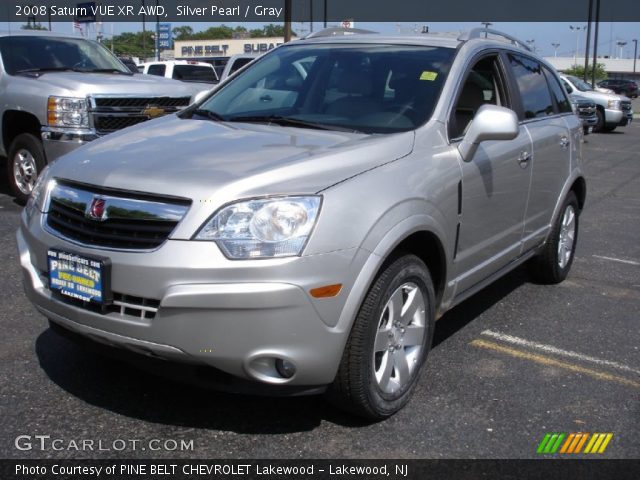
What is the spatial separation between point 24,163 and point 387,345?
603 centimetres

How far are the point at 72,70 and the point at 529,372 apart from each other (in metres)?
Answer: 6.61

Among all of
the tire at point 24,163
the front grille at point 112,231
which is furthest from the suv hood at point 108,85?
the front grille at point 112,231

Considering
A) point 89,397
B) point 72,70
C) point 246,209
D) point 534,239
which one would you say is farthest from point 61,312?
point 72,70

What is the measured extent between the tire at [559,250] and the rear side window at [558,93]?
0.69m

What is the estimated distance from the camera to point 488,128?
3795 millimetres

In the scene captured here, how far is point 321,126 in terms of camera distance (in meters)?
3.89

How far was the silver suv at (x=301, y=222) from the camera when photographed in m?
2.83

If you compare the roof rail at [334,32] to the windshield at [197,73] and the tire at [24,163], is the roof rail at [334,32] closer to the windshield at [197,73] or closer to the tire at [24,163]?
the tire at [24,163]

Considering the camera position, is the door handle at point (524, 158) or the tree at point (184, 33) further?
the tree at point (184, 33)

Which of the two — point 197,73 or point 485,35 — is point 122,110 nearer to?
point 485,35

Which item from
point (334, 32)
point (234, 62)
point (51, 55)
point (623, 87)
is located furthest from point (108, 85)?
point (623, 87)

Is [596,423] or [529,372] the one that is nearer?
[596,423]

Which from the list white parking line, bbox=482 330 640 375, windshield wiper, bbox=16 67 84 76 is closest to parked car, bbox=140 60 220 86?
windshield wiper, bbox=16 67 84 76

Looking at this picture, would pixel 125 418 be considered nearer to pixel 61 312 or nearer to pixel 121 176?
pixel 61 312
